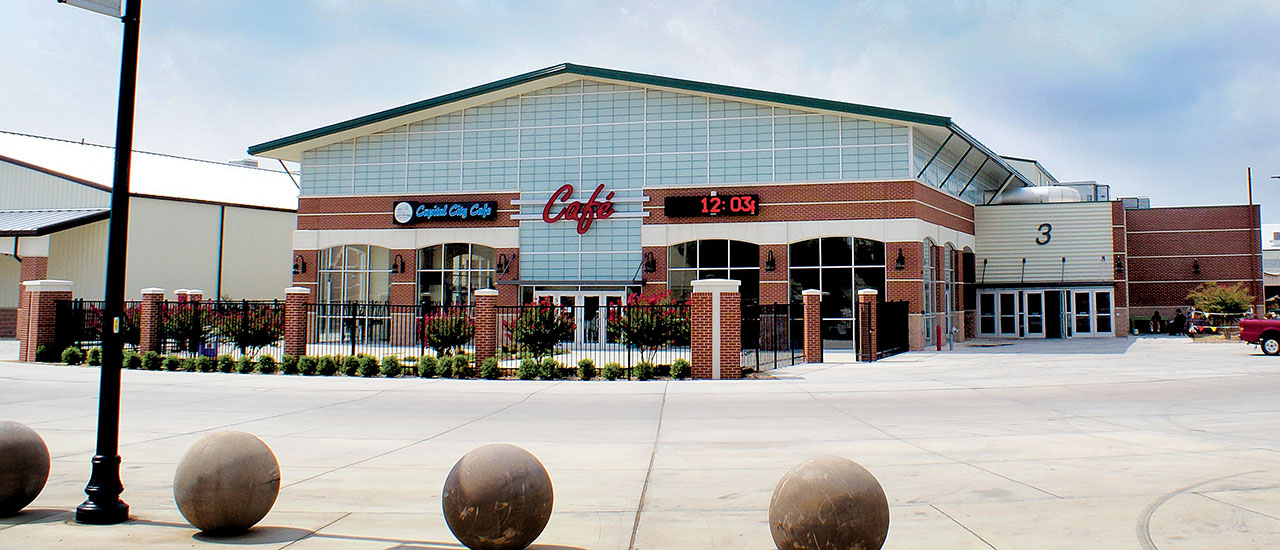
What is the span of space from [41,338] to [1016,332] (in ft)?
131

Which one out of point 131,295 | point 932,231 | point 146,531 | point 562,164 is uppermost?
point 562,164

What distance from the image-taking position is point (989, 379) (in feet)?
67.2

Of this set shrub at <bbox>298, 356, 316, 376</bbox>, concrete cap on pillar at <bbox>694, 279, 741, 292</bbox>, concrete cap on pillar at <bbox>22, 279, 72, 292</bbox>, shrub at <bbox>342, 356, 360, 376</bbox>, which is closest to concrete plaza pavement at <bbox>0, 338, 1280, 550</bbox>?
shrub at <bbox>342, 356, 360, 376</bbox>

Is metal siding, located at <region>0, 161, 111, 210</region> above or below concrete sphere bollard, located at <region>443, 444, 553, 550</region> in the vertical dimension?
above

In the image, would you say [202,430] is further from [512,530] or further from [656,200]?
[656,200]

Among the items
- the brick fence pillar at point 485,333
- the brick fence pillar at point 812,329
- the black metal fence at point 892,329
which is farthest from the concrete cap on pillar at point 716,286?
the black metal fence at point 892,329

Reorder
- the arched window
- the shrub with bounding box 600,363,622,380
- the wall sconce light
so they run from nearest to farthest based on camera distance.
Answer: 1. the shrub with bounding box 600,363,622,380
2. the wall sconce light
3. the arched window

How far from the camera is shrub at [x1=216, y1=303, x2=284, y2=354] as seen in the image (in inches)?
987

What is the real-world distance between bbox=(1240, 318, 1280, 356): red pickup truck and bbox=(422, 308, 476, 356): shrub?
2543 centimetres

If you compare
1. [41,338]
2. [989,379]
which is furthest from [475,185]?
[989,379]

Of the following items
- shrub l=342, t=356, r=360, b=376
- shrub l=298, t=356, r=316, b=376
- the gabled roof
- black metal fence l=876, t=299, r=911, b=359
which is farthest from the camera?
the gabled roof

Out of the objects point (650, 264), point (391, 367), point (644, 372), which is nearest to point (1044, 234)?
point (650, 264)

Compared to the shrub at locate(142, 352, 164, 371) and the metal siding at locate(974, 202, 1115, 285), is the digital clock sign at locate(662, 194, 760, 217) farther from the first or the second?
the shrub at locate(142, 352, 164, 371)

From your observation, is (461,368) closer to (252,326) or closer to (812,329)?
(252,326)
